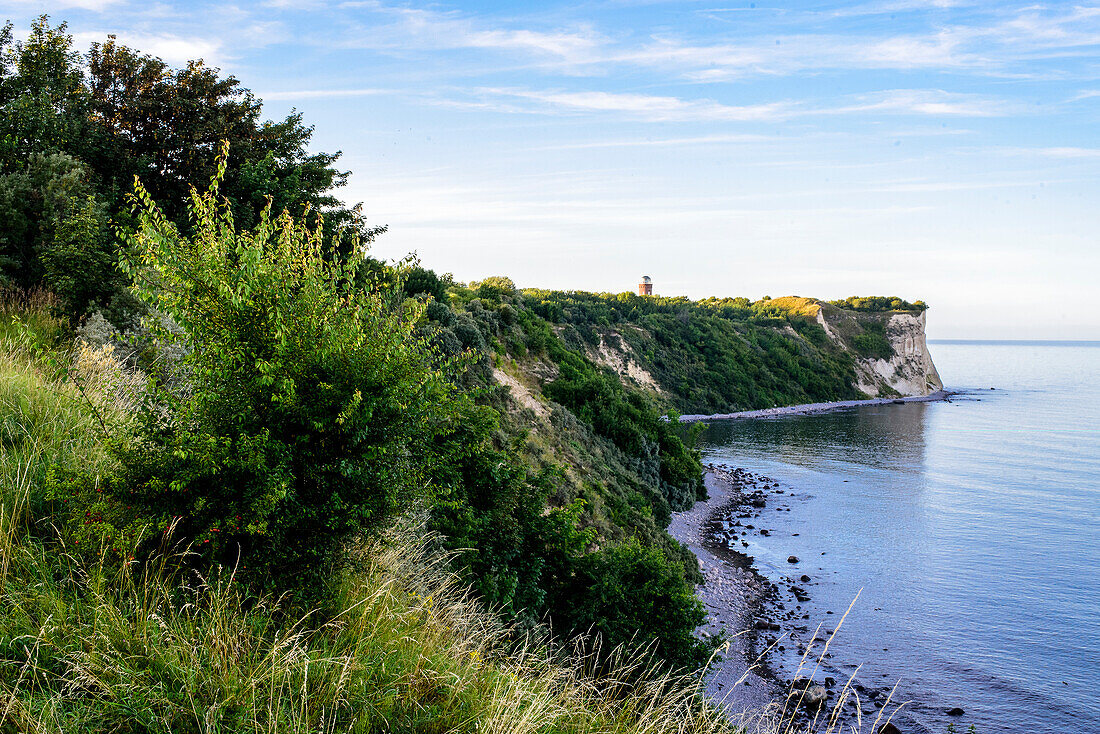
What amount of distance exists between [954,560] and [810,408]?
64117 mm

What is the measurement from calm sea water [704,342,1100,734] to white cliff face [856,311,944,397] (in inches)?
1748

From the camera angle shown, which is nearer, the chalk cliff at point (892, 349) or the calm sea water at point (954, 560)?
the calm sea water at point (954, 560)

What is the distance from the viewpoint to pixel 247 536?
5.17 m

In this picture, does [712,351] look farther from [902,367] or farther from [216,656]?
[216,656]

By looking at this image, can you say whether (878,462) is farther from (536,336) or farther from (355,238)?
(355,238)

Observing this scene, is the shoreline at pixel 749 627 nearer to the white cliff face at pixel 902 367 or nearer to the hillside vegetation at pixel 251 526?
the hillside vegetation at pixel 251 526

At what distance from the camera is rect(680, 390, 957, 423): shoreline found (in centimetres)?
8047

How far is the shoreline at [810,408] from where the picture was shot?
80.5m

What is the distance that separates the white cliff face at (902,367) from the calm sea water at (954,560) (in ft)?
146

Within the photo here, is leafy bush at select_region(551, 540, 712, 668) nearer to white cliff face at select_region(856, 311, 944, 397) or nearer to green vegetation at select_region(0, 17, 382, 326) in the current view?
green vegetation at select_region(0, 17, 382, 326)

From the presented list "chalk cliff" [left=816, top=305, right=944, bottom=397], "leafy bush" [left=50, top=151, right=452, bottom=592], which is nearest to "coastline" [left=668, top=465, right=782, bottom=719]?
"leafy bush" [left=50, top=151, right=452, bottom=592]

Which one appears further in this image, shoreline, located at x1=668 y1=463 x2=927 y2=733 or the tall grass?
shoreline, located at x1=668 y1=463 x2=927 y2=733

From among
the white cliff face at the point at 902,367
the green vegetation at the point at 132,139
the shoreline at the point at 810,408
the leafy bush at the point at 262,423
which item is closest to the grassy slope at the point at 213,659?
the leafy bush at the point at 262,423

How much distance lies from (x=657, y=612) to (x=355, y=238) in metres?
10.2
